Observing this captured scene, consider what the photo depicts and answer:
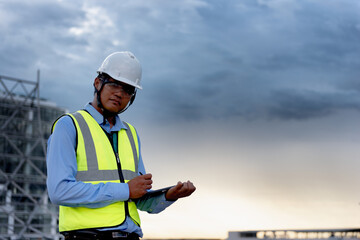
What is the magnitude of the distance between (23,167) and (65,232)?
4559 centimetres

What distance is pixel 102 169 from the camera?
11.2 ft

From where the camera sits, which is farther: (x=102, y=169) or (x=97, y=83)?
(x=97, y=83)

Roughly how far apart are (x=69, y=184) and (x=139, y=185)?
16.7 inches

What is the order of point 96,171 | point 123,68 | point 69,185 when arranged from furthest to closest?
point 123,68, point 96,171, point 69,185

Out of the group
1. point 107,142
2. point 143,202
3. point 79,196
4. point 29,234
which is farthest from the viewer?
point 29,234

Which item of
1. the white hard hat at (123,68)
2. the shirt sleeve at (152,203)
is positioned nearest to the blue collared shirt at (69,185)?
the shirt sleeve at (152,203)

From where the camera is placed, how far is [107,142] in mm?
3539

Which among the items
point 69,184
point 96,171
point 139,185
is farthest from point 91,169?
point 139,185

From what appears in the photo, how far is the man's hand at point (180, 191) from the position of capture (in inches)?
141

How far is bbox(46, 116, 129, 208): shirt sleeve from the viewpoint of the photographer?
3.25 meters

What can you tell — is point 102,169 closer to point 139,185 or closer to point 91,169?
point 91,169

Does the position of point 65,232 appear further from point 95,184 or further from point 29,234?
point 29,234

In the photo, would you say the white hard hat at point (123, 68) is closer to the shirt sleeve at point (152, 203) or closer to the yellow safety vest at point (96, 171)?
the yellow safety vest at point (96, 171)

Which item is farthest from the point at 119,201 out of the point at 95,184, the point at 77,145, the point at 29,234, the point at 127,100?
the point at 29,234
